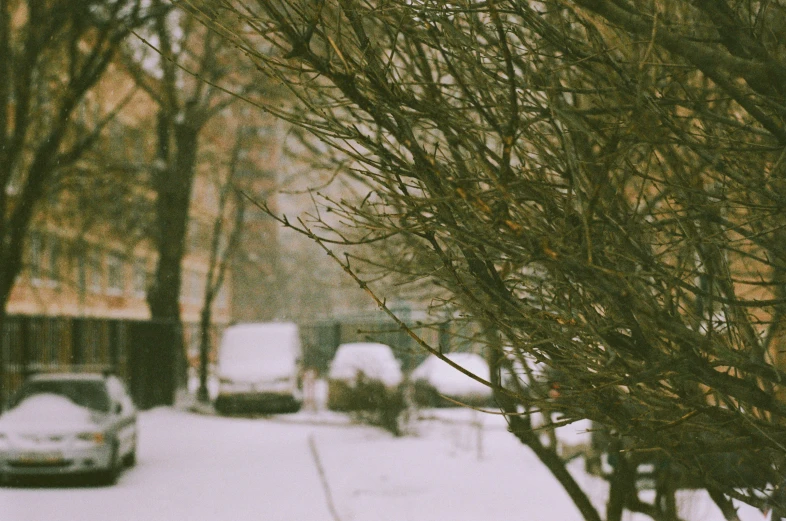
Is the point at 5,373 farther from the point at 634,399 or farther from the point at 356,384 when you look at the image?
the point at 634,399

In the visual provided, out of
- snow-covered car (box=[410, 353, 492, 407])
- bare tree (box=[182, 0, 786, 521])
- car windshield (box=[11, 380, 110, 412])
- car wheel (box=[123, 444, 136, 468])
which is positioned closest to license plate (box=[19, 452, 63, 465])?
car windshield (box=[11, 380, 110, 412])

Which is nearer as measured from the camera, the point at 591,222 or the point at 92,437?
the point at 591,222

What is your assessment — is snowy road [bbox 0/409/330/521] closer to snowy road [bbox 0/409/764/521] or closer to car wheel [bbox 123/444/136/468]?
snowy road [bbox 0/409/764/521]

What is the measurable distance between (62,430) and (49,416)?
1.17 ft

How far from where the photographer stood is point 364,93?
3346 millimetres

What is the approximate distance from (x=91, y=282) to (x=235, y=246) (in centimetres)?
1321

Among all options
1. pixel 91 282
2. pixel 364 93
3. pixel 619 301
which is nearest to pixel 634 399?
pixel 619 301

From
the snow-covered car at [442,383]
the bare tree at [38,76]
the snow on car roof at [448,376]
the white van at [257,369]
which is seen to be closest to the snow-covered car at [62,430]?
the bare tree at [38,76]

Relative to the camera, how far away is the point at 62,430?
13.5 metres

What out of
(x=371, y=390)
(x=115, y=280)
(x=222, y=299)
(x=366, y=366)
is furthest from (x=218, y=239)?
(x=222, y=299)

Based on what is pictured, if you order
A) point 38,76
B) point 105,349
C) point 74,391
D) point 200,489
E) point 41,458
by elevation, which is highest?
point 38,76

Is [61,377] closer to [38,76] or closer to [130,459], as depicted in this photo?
[130,459]

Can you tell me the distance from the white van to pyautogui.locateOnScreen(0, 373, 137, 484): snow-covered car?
30.5 feet

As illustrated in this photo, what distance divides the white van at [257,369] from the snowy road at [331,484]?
10.8ft
